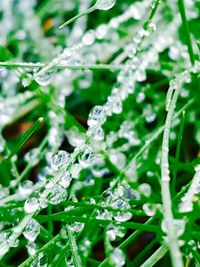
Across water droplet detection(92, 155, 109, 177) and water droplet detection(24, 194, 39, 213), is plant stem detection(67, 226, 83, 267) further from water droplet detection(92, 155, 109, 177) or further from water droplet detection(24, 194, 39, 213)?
water droplet detection(92, 155, 109, 177)

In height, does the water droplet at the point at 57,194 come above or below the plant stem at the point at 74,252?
above

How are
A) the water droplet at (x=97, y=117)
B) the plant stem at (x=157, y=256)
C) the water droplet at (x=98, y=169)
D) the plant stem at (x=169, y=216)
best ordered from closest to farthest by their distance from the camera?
the plant stem at (x=169, y=216) → the plant stem at (x=157, y=256) → the water droplet at (x=97, y=117) → the water droplet at (x=98, y=169)

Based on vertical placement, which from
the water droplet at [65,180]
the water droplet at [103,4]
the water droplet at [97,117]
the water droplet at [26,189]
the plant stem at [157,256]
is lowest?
the plant stem at [157,256]

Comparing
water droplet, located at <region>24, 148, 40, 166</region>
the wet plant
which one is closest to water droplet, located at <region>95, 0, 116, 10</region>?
the wet plant

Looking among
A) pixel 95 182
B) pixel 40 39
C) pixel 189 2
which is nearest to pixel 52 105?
pixel 95 182

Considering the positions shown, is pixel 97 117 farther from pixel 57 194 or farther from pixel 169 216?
pixel 169 216

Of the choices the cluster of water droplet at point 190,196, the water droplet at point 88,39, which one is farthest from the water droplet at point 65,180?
the water droplet at point 88,39

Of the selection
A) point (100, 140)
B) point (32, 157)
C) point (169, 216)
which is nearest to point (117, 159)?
point (100, 140)

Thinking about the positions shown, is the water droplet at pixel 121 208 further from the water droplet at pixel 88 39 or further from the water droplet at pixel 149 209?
the water droplet at pixel 88 39

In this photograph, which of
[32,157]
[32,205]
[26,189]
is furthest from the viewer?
[32,157]
